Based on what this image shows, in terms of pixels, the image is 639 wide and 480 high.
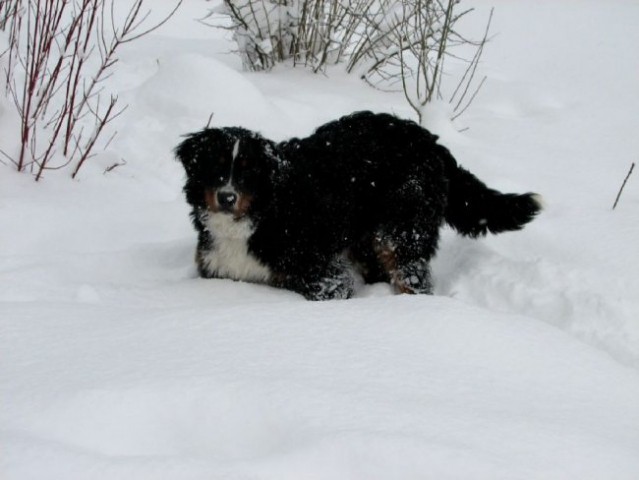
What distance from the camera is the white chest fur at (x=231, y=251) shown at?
4316 millimetres

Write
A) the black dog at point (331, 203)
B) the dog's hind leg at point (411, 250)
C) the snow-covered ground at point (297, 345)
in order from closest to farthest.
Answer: the snow-covered ground at point (297, 345), the black dog at point (331, 203), the dog's hind leg at point (411, 250)

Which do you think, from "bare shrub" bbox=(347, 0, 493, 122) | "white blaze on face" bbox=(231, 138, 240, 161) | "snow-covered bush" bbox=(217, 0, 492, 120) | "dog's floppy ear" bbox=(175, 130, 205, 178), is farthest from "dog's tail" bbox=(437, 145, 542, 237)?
"snow-covered bush" bbox=(217, 0, 492, 120)

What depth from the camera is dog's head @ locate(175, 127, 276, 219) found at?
13.9 ft

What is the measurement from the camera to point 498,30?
30.8ft

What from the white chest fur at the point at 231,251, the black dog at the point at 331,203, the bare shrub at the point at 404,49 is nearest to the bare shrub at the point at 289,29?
the bare shrub at the point at 404,49

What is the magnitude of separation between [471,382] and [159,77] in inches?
188

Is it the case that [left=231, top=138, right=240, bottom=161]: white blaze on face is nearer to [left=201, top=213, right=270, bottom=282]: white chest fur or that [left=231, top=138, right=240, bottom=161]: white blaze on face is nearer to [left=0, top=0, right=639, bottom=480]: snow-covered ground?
[left=201, top=213, right=270, bottom=282]: white chest fur

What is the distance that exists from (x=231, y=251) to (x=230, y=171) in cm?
47

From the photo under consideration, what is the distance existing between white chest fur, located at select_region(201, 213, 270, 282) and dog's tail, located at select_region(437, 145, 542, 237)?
4.32 feet

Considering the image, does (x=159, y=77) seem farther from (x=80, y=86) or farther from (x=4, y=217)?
(x=4, y=217)

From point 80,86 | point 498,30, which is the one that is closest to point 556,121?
point 498,30

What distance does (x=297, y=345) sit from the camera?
2.76 meters

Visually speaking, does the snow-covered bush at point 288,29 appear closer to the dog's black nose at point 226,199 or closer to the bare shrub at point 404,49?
the bare shrub at point 404,49

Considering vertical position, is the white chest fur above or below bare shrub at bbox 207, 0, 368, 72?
below
